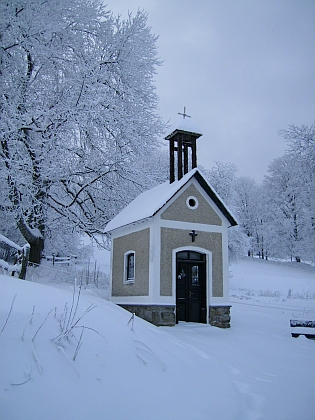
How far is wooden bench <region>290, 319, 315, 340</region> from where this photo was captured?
1021 centimetres

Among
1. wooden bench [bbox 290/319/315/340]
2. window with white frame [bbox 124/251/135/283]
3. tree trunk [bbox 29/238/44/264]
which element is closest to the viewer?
wooden bench [bbox 290/319/315/340]

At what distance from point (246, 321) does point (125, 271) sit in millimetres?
4693

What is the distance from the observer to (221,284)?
40.8 feet

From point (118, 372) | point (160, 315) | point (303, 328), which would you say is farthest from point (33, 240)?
point (118, 372)

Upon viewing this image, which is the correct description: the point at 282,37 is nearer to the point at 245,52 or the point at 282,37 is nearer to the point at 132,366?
the point at 245,52

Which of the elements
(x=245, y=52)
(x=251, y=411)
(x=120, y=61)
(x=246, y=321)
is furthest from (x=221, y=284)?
(x=120, y=61)

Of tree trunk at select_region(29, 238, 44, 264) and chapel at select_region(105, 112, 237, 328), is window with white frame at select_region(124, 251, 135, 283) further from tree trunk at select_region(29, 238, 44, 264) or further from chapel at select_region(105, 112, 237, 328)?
tree trunk at select_region(29, 238, 44, 264)

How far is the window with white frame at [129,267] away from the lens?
1295 cm

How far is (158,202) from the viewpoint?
1187 centimetres

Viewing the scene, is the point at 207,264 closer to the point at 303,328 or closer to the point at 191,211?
the point at 191,211

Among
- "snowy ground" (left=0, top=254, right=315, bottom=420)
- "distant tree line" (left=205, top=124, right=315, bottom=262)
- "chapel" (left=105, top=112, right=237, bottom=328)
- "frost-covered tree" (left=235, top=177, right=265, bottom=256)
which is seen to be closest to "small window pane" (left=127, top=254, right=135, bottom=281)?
"chapel" (left=105, top=112, right=237, bottom=328)

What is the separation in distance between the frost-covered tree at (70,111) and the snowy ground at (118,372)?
9178 mm

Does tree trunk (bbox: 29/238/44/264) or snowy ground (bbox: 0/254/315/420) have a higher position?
tree trunk (bbox: 29/238/44/264)

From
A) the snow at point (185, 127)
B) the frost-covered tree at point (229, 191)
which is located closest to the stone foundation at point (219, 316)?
the snow at point (185, 127)
